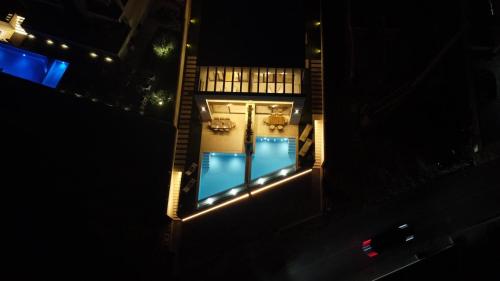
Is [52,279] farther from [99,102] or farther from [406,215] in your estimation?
[406,215]

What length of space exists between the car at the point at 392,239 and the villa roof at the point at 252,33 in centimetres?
975

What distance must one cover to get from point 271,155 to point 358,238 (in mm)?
6735

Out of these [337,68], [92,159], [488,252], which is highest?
[337,68]

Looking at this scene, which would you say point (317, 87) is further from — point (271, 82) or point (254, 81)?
point (254, 81)

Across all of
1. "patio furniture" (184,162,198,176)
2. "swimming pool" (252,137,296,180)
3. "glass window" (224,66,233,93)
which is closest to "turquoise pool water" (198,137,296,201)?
"swimming pool" (252,137,296,180)

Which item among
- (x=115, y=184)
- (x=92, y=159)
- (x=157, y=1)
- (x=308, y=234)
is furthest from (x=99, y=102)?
(x=308, y=234)

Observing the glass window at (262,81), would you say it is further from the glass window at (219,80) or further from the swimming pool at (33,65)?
the swimming pool at (33,65)

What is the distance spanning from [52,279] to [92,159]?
5222 mm

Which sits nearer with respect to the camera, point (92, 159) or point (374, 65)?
point (92, 159)

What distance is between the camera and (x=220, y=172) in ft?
59.0

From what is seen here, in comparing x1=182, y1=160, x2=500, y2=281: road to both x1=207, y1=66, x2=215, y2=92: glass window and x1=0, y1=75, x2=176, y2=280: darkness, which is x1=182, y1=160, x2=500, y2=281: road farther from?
x1=207, y1=66, x2=215, y2=92: glass window

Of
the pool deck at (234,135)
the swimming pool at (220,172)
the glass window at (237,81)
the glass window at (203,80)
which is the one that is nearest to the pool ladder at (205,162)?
the swimming pool at (220,172)

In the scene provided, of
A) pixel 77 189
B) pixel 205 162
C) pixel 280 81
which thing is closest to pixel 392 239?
pixel 280 81

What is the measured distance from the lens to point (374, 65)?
17.3 meters
